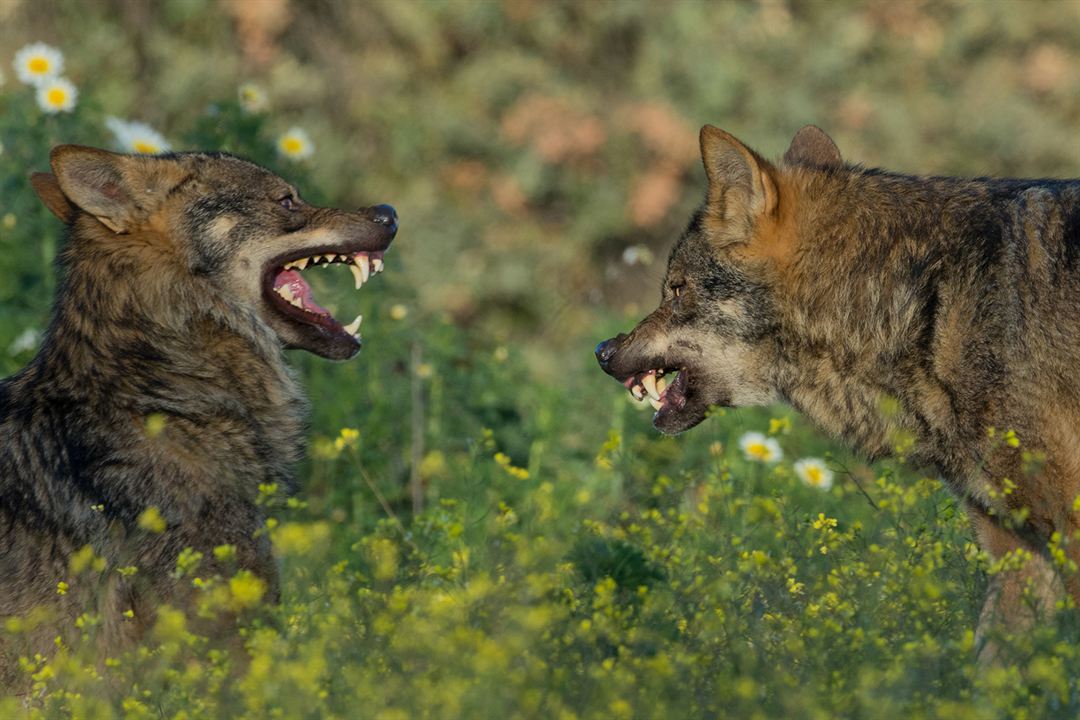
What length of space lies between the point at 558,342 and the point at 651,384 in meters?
7.23

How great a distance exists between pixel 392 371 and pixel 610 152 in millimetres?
6237

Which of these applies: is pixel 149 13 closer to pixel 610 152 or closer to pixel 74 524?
pixel 610 152

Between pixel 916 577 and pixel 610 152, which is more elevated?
pixel 610 152

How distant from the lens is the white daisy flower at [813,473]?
6457 mm

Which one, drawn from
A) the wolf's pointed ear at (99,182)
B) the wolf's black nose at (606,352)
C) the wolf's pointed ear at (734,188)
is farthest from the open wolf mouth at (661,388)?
the wolf's pointed ear at (99,182)

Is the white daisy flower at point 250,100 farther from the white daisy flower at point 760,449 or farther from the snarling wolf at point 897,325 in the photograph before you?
the white daisy flower at point 760,449

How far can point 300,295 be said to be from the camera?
17.7 ft

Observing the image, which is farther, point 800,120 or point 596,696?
point 800,120

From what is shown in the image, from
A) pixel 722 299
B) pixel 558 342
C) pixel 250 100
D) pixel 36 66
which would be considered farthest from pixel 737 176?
Result: pixel 558 342

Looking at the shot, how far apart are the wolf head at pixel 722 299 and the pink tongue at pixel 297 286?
1198 millimetres

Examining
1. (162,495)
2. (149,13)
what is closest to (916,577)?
(162,495)

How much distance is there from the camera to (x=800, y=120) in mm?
13398

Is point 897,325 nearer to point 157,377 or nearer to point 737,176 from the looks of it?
point 737,176

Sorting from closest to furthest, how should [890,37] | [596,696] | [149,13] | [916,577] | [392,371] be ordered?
[596,696] → [916,577] → [392,371] → [149,13] → [890,37]
